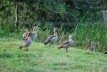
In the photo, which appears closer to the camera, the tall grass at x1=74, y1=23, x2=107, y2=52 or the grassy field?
the grassy field

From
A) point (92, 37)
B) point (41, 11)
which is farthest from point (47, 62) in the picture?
point (41, 11)

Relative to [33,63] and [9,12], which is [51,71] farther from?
[9,12]

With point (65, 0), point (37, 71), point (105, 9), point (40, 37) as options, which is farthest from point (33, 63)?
point (105, 9)

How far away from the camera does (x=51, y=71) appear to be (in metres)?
9.93

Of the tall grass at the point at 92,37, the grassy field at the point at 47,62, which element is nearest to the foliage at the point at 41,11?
the tall grass at the point at 92,37

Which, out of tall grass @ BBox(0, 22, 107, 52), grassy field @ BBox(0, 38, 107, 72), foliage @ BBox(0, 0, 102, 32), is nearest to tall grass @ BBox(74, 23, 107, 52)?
tall grass @ BBox(0, 22, 107, 52)

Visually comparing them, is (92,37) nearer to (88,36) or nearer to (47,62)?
(88,36)

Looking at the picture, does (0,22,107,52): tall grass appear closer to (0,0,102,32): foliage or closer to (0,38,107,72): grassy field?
(0,0,102,32): foliage

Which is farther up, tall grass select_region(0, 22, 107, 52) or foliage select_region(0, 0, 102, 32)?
foliage select_region(0, 0, 102, 32)

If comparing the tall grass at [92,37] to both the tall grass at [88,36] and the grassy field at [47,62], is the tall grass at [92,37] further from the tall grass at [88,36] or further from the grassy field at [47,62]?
the grassy field at [47,62]

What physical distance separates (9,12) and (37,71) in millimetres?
14281

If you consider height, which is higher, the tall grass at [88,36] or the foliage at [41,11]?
the foliage at [41,11]

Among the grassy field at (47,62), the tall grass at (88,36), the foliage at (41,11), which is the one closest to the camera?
the grassy field at (47,62)

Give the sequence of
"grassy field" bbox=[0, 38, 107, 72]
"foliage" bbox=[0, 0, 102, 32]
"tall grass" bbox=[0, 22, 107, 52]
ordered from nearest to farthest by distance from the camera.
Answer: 1. "grassy field" bbox=[0, 38, 107, 72]
2. "tall grass" bbox=[0, 22, 107, 52]
3. "foliage" bbox=[0, 0, 102, 32]
